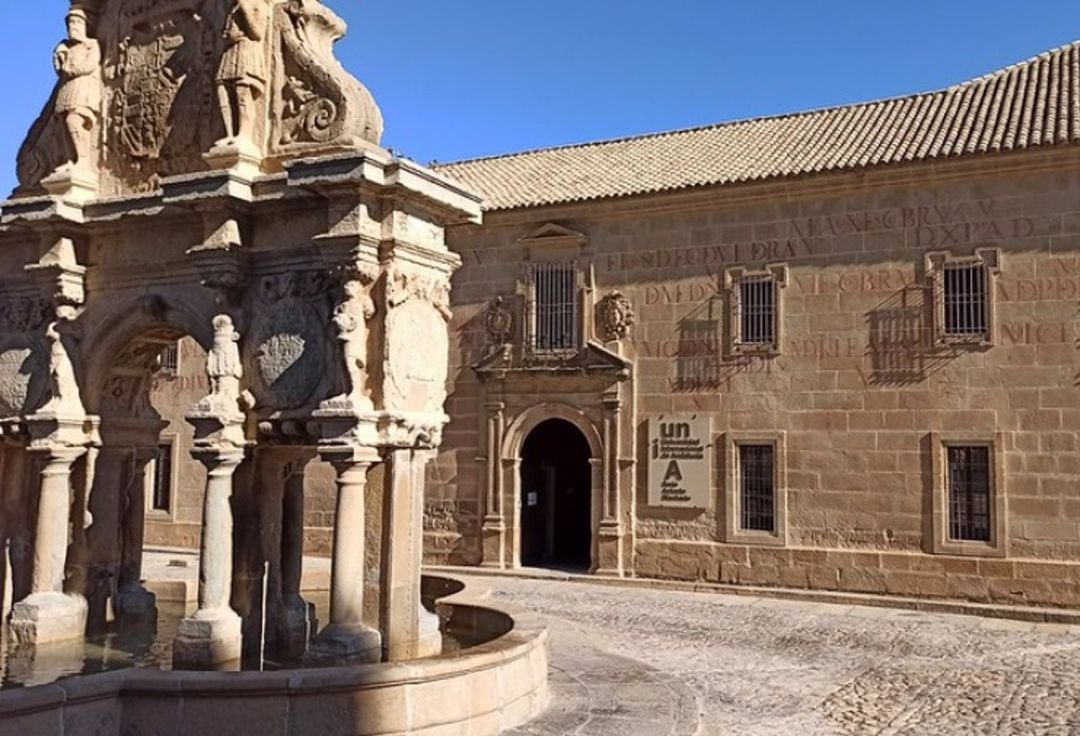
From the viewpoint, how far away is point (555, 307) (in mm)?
17438

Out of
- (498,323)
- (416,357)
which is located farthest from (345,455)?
(498,323)

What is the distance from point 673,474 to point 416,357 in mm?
9681

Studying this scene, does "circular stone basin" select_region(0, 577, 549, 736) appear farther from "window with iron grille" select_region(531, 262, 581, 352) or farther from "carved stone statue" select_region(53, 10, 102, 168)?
"window with iron grille" select_region(531, 262, 581, 352)

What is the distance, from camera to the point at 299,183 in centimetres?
693

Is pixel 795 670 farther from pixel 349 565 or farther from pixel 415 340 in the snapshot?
pixel 415 340

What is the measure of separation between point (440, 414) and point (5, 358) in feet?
12.8

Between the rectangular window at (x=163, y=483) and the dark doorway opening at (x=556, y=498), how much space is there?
793cm

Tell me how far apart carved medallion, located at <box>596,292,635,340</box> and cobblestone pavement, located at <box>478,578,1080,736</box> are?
14.7ft

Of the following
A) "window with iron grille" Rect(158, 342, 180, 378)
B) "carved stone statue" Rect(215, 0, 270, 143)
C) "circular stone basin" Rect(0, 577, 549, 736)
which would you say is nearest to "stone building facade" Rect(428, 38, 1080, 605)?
"window with iron grille" Rect(158, 342, 180, 378)

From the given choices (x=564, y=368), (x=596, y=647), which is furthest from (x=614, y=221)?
(x=596, y=647)

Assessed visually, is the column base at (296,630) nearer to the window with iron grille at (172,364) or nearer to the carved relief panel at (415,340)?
the carved relief panel at (415,340)

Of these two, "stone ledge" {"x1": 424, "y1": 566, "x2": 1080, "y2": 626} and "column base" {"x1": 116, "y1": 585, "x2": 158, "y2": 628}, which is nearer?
"column base" {"x1": 116, "y1": 585, "x2": 158, "y2": 628}

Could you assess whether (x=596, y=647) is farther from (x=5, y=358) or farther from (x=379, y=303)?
(x=5, y=358)

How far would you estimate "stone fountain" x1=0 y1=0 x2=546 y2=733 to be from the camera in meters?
6.86
